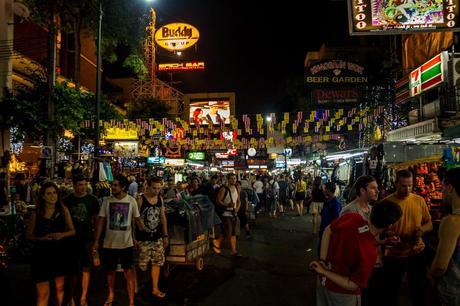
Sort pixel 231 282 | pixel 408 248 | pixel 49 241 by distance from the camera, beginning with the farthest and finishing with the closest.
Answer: pixel 231 282, pixel 49 241, pixel 408 248

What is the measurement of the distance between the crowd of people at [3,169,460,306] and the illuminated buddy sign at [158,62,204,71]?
46.0 m

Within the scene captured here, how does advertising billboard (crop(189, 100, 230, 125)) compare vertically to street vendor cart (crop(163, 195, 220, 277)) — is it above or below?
above

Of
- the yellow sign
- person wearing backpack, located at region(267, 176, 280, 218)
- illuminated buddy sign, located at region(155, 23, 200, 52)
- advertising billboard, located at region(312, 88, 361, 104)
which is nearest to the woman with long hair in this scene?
advertising billboard, located at region(312, 88, 361, 104)

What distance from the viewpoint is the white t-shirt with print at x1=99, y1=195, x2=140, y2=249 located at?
6.13m

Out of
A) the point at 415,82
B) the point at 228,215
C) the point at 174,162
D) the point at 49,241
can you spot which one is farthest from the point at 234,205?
the point at 174,162

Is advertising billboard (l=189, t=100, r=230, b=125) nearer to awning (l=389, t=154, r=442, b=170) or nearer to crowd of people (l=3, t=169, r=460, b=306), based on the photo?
awning (l=389, t=154, r=442, b=170)

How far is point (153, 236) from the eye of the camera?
21.5 ft

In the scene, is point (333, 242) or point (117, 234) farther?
point (117, 234)

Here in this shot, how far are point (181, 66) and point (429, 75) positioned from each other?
4163cm

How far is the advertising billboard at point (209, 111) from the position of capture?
60500mm

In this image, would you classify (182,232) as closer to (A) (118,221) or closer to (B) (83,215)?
(A) (118,221)

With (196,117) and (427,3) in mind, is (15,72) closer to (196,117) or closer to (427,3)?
(427,3)

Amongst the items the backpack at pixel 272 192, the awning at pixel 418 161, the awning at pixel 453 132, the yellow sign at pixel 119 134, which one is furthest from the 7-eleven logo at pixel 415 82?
the yellow sign at pixel 119 134

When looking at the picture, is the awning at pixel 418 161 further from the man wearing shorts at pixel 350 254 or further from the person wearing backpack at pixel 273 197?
the person wearing backpack at pixel 273 197
